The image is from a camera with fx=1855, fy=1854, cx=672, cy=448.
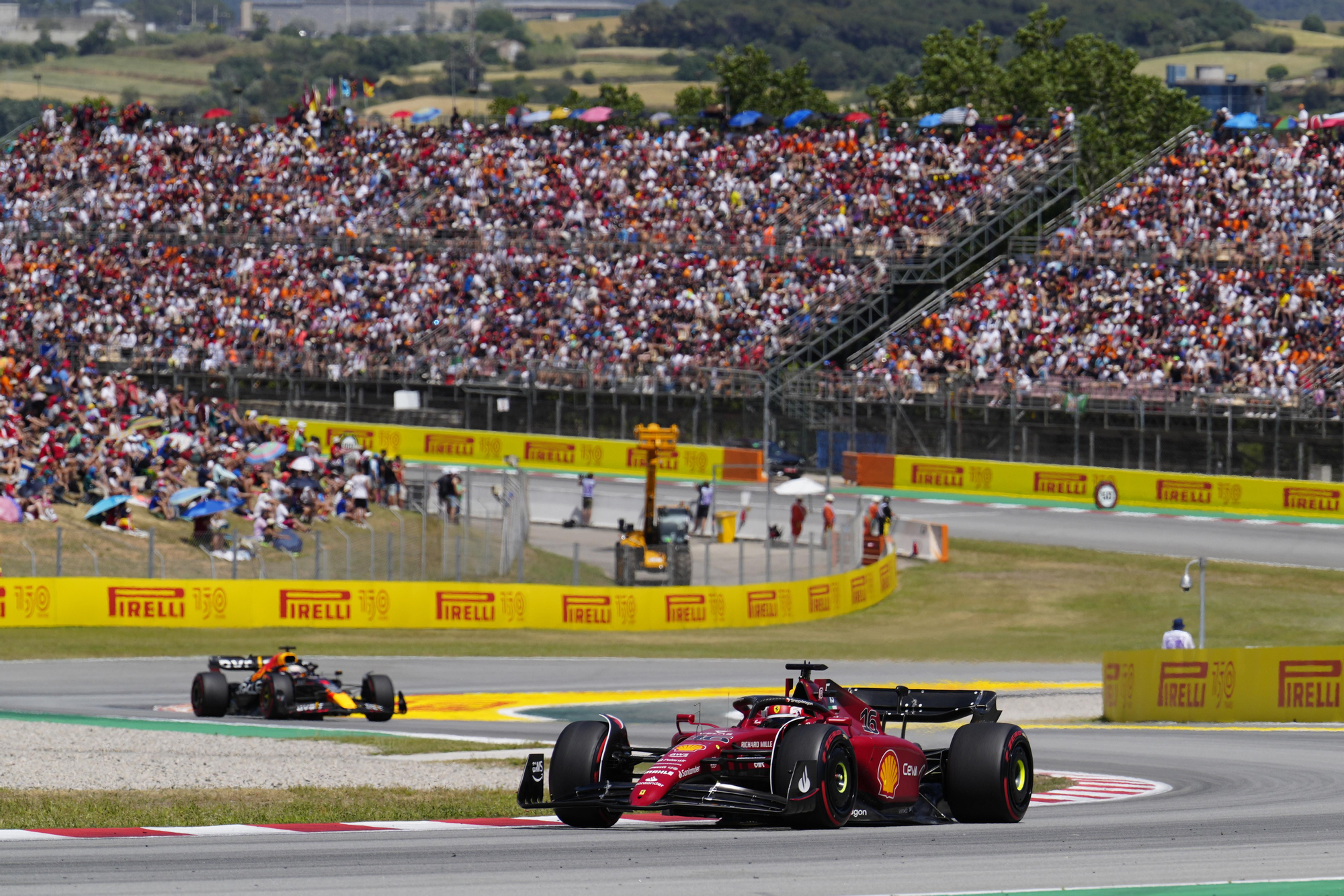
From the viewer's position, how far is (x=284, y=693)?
22.7 m

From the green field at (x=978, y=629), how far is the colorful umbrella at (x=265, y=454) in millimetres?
5906

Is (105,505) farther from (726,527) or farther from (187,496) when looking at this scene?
(726,527)

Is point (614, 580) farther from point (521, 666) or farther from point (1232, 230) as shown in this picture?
point (1232, 230)

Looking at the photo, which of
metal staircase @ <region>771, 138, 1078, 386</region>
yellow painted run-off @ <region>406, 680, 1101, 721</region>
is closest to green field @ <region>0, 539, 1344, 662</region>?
yellow painted run-off @ <region>406, 680, 1101, 721</region>

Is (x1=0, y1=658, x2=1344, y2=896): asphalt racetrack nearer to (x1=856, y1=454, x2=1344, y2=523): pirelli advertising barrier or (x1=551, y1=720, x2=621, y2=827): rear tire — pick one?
(x1=551, y1=720, x2=621, y2=827): rear tire

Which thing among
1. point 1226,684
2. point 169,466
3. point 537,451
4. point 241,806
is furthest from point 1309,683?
point 537,451

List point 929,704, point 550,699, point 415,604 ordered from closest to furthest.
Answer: point 929,704 < point 550,699 < point 415,604

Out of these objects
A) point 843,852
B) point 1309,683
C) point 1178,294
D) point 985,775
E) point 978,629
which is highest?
point 1178,294

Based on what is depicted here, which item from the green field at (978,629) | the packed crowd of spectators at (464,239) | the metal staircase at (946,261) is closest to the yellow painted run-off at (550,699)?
the green field at (978,629)

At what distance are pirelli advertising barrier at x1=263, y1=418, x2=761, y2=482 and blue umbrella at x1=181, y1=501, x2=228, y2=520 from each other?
1865 centimetres

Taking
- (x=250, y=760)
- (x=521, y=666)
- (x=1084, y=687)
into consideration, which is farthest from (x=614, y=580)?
(x=250, y=760)

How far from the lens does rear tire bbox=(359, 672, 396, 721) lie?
76.0ft

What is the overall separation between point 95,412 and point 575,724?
91.9 ft

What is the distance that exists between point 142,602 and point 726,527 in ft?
59.9
